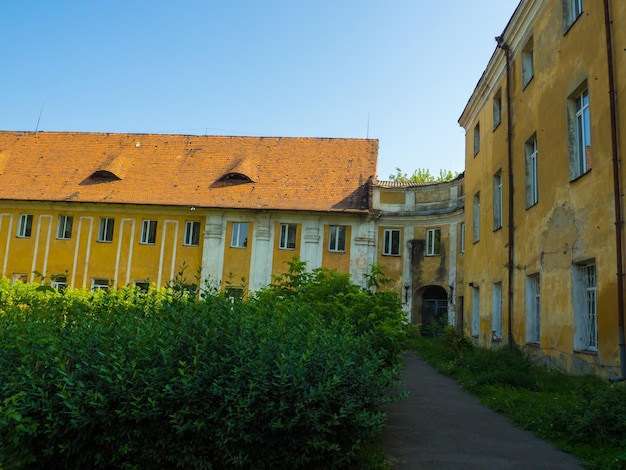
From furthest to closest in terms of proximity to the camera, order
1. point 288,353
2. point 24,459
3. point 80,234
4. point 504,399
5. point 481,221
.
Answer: point 80,234 → point 481,221 → point 504,399 → point 288,353 → point 24,459

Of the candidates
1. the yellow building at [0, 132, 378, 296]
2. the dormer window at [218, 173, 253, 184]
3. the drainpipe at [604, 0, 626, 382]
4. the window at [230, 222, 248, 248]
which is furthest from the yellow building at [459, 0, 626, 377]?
the dormer window at [218, 173, 253, 184]

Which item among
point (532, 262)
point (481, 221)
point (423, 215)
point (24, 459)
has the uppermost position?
point (423, 215)

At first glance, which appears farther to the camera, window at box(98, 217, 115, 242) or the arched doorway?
the arched doorway

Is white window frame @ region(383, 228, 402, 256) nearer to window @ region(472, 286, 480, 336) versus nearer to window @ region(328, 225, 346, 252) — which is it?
window @ region(328, 225, 346, 252)

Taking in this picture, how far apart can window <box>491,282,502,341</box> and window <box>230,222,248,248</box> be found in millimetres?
13587

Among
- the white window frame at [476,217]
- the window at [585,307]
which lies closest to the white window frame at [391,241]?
the white window frame at [476,217]

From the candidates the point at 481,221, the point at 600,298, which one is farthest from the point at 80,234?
the point at 600,298

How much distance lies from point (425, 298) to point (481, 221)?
1188 cm

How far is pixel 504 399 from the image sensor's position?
391 inches

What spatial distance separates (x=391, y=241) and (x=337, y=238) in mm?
3894

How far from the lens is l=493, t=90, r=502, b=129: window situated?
59.9ft

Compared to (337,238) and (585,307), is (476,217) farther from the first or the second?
(585,307)

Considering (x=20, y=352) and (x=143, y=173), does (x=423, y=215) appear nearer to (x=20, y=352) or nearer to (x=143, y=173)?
(x=143, y=173)

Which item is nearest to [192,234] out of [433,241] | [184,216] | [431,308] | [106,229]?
[184,216]
